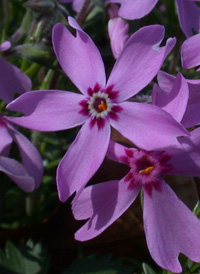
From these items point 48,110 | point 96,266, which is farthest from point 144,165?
point 96,266

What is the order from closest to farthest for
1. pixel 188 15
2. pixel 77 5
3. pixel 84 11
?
pixel 188 15 → pixel 84 11 → pixel 77 5

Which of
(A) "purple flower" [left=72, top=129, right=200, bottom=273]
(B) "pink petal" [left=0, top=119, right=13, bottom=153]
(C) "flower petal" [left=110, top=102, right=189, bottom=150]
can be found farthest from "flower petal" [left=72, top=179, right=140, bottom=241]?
(B) "pink petal" [left=0, top=119, right=13, bottom=153]

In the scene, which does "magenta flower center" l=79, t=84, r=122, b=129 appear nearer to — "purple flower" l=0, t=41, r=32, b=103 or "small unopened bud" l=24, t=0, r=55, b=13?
"purple flower" l=0, t=41, r=32, b=103

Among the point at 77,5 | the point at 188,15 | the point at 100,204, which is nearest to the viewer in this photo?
the point at 100,204

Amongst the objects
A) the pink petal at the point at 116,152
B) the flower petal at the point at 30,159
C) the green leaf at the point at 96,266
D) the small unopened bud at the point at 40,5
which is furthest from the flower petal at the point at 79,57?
the green leaf at the point at 96,266

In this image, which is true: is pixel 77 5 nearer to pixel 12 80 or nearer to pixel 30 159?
pixel 12 80

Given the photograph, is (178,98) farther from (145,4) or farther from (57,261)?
(57,261)

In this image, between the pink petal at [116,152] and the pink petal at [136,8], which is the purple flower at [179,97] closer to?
the pink petal at [116,152]

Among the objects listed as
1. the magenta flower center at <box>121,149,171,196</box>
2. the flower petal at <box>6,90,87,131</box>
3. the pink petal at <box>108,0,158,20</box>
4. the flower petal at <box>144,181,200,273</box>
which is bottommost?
the flower petal at <box>144,181,200,273</box>
